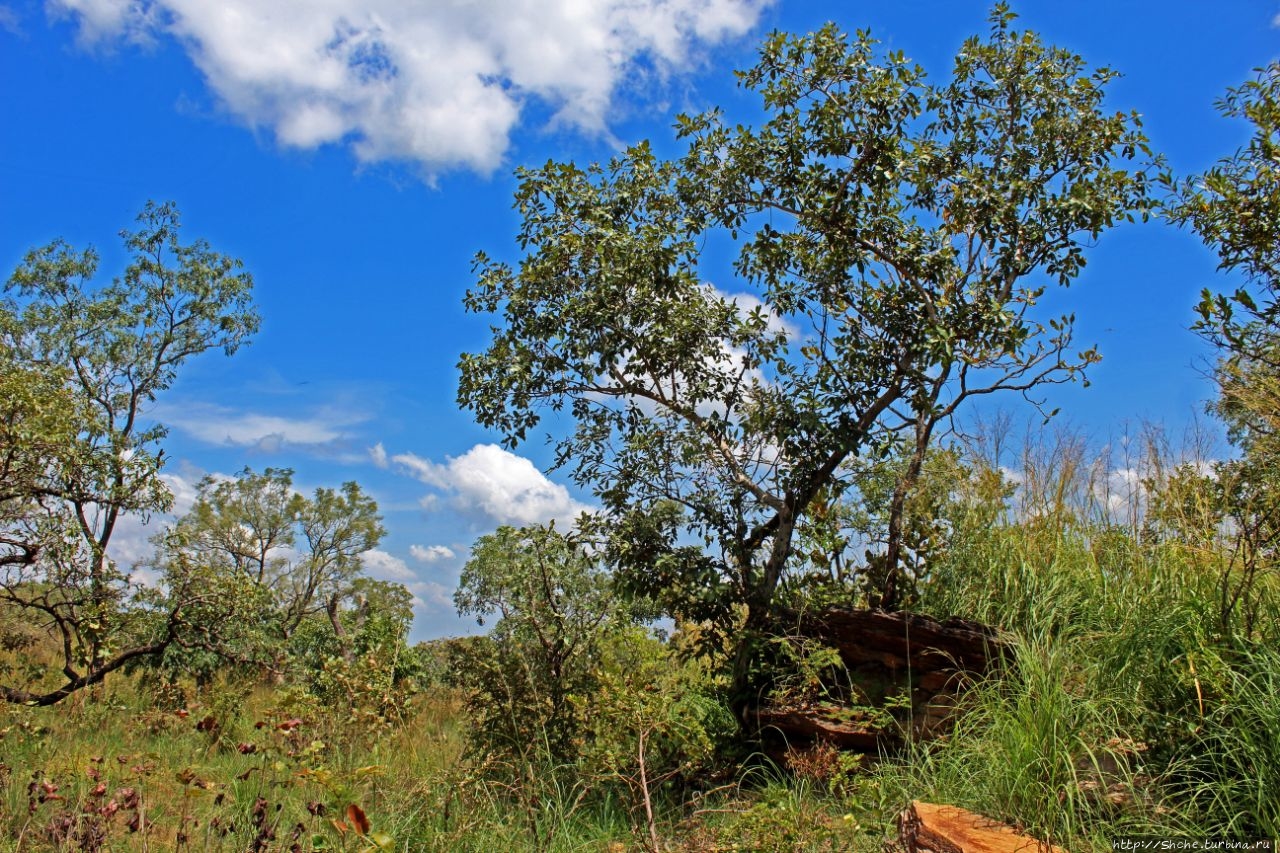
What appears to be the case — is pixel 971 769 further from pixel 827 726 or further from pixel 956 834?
pixel 827 726

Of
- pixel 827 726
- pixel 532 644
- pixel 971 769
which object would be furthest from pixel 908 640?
pixel 532 644

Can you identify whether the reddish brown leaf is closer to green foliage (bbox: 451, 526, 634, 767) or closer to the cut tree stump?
the cut tree stump

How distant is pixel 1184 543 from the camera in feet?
19.7

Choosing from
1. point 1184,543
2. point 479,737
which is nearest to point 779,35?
point 1184,543

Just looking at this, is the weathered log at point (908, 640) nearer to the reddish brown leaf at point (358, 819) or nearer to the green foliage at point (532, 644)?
the green foliage at point (532, 644)

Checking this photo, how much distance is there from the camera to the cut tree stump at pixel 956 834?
3803 mm

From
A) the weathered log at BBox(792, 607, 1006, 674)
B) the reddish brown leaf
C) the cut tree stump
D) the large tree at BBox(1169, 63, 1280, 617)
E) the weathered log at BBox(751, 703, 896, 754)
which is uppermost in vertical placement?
the large tree at BBox(1169, 63, 1280, 617)

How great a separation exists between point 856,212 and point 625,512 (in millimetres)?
2994

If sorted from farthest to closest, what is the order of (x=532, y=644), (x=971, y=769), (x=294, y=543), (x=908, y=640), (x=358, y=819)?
(x=294, y=543), (x=532, y=644), (x=908, y=640), (x=971, y=769), (x=358, y=819)

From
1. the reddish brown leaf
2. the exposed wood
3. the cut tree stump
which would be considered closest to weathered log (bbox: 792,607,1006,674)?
the exposed wood

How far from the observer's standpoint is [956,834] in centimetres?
387

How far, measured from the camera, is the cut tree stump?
3803mm

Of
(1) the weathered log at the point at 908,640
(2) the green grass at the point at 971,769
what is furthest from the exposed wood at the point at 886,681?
(2) the green grass at the point at 971,769

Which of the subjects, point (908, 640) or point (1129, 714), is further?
point (908, 640)
